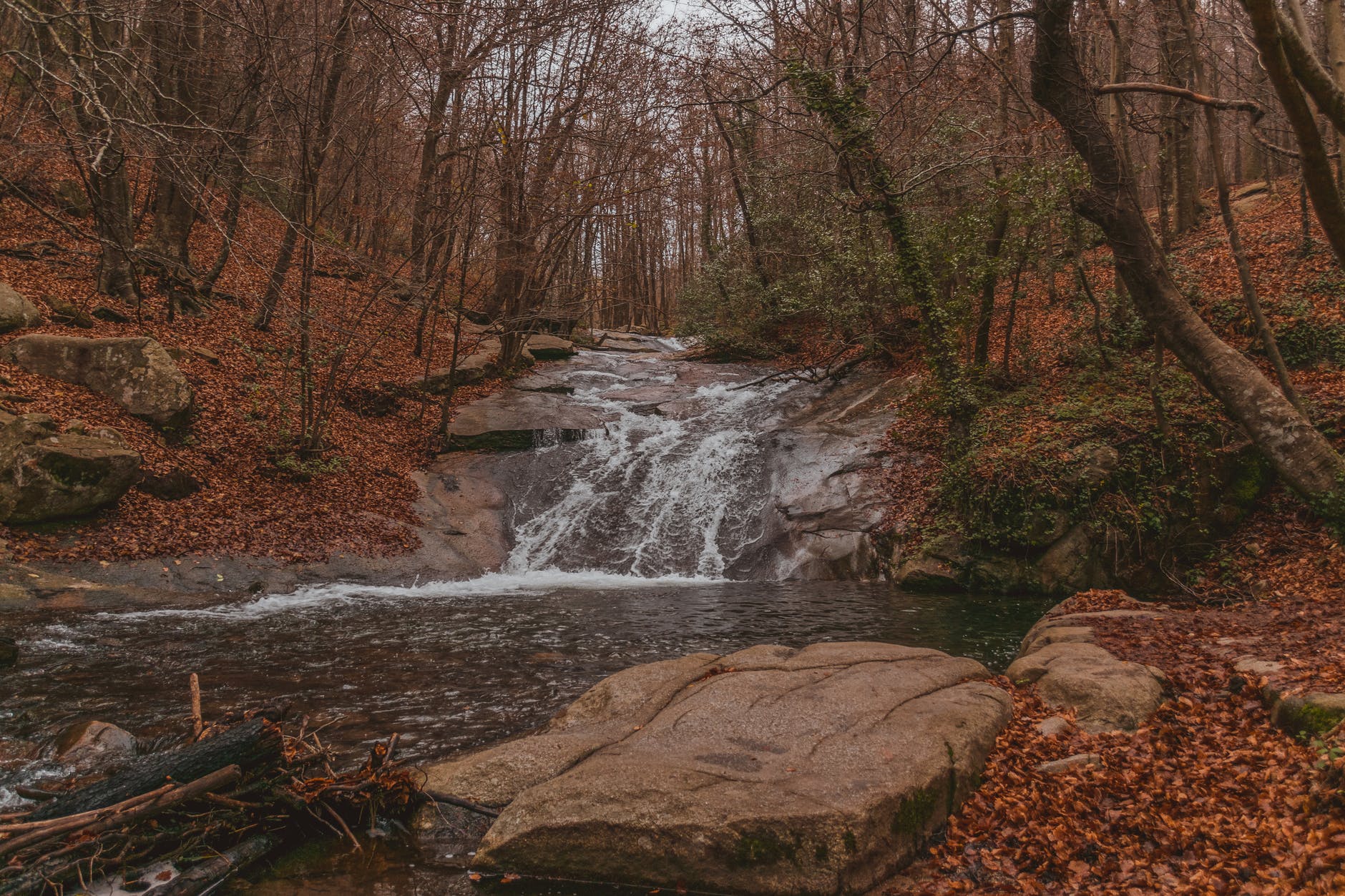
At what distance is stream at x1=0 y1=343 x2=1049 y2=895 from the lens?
20.2 ft

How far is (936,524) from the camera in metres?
12.4

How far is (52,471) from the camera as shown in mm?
9414

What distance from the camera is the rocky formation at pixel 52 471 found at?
9.17 meters

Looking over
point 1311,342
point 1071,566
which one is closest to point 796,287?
point 1311,342

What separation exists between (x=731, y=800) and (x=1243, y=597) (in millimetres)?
8771

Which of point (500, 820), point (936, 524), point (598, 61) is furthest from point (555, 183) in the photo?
point (500, 820)

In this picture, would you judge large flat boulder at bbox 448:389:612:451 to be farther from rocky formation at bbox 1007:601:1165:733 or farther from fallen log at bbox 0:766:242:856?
fallen log at bbox 0:766:242:856

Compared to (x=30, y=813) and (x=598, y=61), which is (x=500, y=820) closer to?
(x=30, y=813)

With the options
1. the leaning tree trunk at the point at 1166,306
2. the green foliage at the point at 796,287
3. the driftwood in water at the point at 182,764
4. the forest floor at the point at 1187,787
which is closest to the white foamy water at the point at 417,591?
the driftwood in water at the point at 182,764

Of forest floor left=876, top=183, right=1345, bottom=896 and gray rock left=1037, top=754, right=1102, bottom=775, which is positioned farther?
gray rock left=1037, top=754, right=1102, bottom=775

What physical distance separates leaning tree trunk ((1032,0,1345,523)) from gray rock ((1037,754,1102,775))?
5.17 metres

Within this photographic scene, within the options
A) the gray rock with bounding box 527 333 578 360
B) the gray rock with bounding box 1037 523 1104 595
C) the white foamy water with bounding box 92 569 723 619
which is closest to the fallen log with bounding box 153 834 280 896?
the white foamy water with bounding box 92 569 723 619

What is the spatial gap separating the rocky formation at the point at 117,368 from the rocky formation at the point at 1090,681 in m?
12.7

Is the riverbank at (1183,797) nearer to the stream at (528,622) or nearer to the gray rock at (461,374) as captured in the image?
the stream at (528,622)
